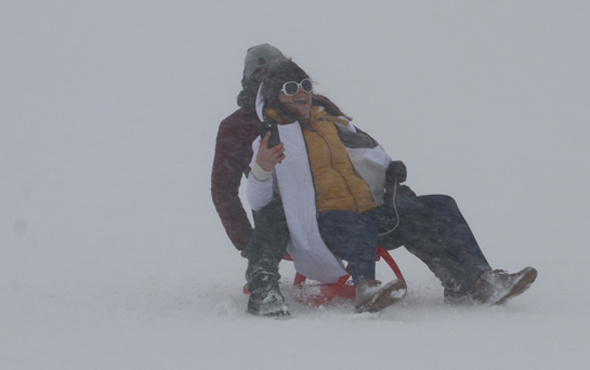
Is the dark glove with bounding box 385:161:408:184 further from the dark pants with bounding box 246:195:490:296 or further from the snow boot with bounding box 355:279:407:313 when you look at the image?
the snow boot with bounding box 355:279:407:313

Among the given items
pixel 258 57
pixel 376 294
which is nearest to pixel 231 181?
pixel 258 57

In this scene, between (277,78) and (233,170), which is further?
(233,170)

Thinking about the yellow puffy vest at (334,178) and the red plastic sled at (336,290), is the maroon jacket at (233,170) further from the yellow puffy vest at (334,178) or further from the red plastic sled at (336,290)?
the yellow puffy vest at (334,178)

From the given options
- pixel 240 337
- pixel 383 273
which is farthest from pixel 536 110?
pixel 240 337

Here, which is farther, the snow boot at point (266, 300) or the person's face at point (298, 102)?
the person's face at point (298, 102)

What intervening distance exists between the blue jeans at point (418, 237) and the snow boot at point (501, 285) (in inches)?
2.3

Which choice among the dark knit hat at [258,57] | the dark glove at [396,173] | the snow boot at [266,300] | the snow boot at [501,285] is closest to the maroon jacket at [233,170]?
the dark knit hat at [258,57]

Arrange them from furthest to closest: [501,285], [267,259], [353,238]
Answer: [267,259] < [353,238] < [501,285]

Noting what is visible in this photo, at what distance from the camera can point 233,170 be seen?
3.61m

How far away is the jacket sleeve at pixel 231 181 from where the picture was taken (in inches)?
140

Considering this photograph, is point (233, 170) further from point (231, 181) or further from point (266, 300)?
point (266, 300)

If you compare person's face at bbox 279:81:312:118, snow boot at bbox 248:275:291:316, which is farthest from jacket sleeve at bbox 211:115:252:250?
snow boot at bbox 248:275:291:316

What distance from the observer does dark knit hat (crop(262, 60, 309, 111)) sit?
3418 millimetres

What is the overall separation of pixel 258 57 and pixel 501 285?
1779mm
